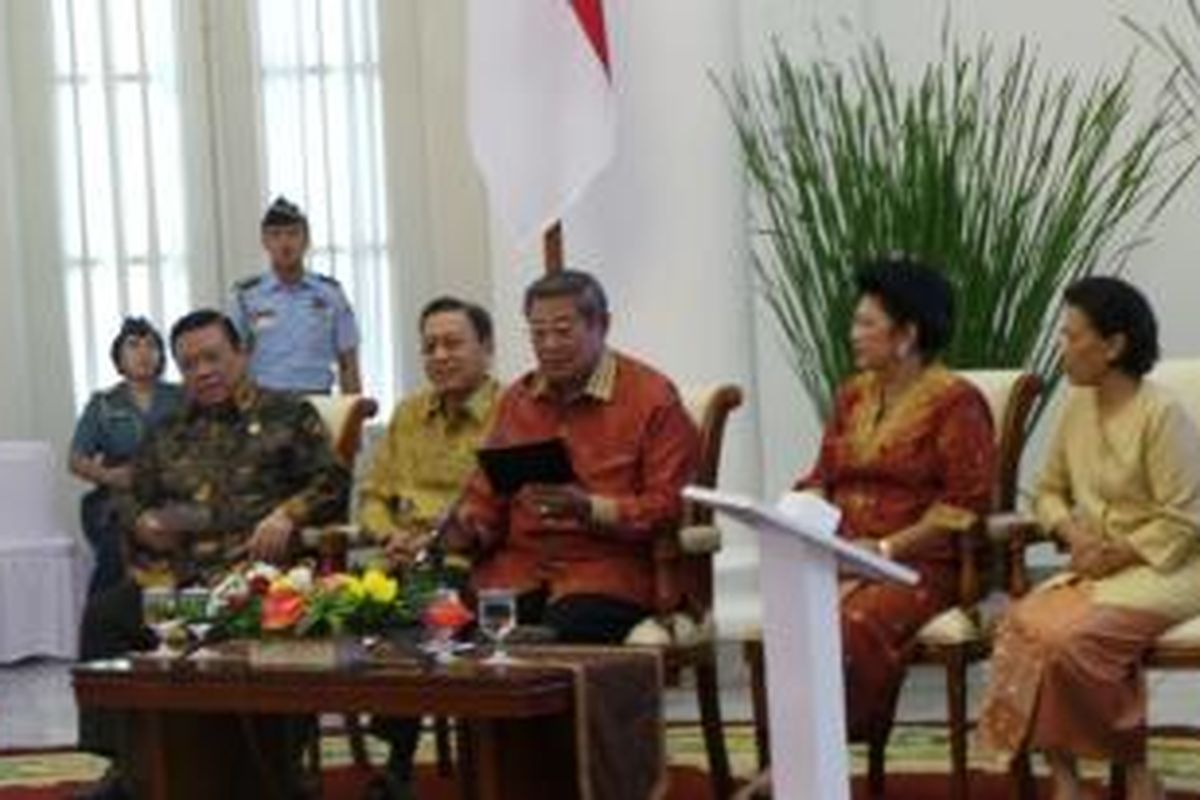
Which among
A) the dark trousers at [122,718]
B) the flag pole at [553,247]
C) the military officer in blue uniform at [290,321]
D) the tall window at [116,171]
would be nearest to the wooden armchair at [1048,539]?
the dark trousers at [122,718]

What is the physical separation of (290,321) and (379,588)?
14.4 ft

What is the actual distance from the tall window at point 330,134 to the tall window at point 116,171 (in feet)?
1.36

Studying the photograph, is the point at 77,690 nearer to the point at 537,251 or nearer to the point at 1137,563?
the point at 1137,563

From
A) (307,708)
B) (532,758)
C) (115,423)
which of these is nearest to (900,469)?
(532,758)

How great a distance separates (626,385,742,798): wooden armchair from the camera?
215 inches

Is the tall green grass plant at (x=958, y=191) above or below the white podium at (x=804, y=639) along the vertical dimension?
above

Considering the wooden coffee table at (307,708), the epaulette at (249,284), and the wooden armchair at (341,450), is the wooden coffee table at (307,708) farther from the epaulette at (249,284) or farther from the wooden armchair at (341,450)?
the epaulette at (249,284)

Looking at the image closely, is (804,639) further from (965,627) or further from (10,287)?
(10,287)

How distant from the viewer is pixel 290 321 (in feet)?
29.9

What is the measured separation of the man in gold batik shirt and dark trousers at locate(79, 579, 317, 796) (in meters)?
0.39

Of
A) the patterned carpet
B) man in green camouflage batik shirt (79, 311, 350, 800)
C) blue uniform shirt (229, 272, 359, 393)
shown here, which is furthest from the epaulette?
man in green camouflage batik shirt (79, 311, 350, 800)

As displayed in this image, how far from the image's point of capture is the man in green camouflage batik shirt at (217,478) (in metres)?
6.01

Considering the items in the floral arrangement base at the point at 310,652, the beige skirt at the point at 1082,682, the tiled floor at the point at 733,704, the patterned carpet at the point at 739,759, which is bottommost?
the tiled floor at the point at 733,704

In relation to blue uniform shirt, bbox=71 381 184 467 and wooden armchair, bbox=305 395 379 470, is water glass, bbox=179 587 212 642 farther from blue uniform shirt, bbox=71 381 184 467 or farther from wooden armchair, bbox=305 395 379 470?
blue uniform shirt, bbox=71 381 184 467
